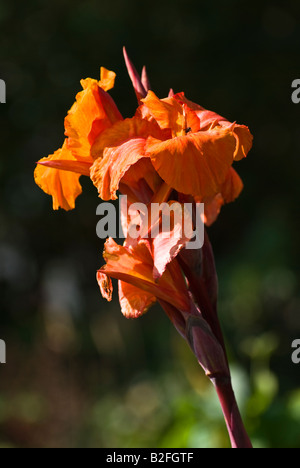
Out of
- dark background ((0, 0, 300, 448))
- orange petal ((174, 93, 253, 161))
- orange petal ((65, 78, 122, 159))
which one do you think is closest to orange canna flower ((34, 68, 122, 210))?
orange petal ((65, 78, 122, 159))

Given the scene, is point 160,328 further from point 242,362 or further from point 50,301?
point 50,301

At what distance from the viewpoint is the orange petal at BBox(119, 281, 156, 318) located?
64 centimetres

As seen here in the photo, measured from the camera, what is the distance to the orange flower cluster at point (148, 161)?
0.56 m

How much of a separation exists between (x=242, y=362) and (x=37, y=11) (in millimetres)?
2222

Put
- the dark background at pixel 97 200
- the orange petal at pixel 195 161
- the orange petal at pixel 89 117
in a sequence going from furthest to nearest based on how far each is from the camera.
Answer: the dark background at pixel 97 200
the orange petal at pixel 89 117
the orange petal at pixel 195 161

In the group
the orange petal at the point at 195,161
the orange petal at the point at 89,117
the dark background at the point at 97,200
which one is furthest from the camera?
the dark background at the point at 97,200

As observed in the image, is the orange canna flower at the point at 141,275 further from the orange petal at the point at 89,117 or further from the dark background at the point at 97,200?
the dark background at the point at 97,200

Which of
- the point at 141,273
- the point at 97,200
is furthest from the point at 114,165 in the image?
the point at 97,200

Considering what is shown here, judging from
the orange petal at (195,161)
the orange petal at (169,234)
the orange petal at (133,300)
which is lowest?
the orange petal at (133,300)

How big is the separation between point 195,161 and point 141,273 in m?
0.14

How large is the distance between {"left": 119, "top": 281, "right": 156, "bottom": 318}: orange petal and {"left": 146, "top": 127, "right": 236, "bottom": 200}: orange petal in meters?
0.15

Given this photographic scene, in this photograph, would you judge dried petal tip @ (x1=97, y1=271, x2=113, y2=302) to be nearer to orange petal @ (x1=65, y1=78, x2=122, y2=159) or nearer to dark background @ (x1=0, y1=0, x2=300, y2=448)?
orange petal @ (x1=65, y1=78, x2=122, y2=159)

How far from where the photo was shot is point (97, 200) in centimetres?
331

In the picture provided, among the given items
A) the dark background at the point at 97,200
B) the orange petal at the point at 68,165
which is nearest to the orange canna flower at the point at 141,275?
the orange petal at the point at 68,165
